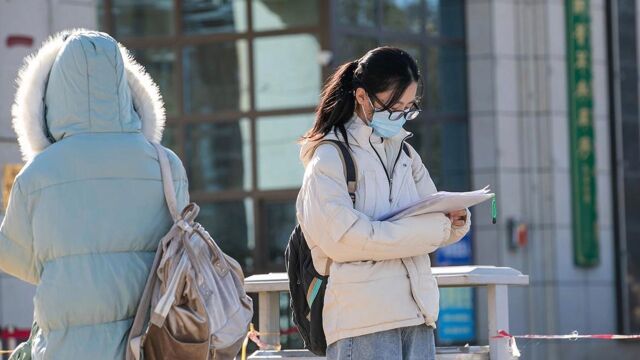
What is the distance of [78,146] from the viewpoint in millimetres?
5020

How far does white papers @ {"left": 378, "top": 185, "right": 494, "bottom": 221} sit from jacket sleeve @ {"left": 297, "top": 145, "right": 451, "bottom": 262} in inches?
1.1

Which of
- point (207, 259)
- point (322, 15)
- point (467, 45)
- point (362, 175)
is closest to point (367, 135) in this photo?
point (362, 175)

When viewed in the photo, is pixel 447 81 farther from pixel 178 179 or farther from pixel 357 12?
pixel 178 179

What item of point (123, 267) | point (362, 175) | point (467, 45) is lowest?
point (123, 267)

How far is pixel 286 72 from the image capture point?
53.5 ft

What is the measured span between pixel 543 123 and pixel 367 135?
41.9 ft

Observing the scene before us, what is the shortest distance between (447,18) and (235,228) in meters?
3.77

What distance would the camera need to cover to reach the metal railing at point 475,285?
5.97m

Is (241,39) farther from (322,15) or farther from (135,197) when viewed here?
(135,197)

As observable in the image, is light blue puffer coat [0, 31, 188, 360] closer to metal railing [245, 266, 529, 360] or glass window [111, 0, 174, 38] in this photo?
metal railing [245, 266, 529, 360]

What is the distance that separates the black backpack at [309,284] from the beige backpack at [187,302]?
0.24 m

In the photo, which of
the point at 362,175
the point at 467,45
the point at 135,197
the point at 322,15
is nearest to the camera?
the point at 362,175

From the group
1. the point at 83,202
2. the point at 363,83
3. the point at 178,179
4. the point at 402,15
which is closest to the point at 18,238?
the point at 83,202

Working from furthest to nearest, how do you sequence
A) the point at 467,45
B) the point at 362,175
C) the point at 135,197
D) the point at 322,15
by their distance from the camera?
the point at 467,45, the point at 322,15, the point at 135,197, the point at 362,175
